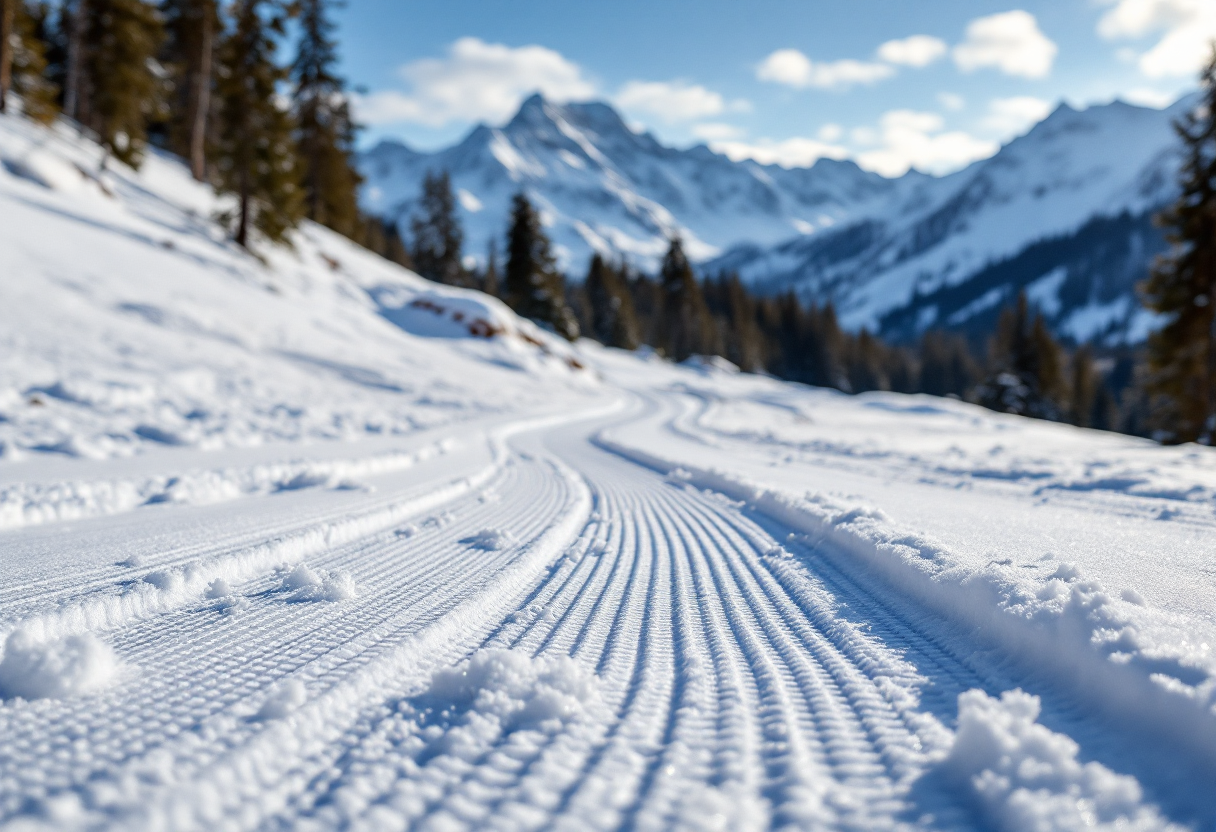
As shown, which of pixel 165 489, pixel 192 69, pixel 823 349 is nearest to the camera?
pixel 165 489

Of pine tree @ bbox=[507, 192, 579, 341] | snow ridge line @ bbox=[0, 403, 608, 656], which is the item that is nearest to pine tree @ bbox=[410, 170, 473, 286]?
pine tree @ bbox=[507, 192, 579, 341]

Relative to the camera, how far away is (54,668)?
1861 mm

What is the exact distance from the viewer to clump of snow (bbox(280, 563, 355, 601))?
2.83m

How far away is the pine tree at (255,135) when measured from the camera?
20.4m

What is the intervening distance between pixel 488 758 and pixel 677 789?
50cm

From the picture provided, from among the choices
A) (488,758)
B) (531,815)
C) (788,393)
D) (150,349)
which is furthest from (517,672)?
(788,393)

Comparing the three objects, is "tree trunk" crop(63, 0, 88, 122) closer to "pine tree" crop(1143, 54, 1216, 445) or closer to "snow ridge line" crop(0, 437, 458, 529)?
"snow ridge line" crop(0, 437, 458, 529)

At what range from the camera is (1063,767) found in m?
1.48

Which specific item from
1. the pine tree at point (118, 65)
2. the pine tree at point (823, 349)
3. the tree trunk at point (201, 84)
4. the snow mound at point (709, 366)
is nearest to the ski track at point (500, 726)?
the pine tree at point (118, 65)

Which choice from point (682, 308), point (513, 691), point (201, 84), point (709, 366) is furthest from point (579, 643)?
point (682, 308)

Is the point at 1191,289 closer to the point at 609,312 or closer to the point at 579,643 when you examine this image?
the point at 579,643

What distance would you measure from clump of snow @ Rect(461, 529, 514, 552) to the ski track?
28 centimetres

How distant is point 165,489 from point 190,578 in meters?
2.70

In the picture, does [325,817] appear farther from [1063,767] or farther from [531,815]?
[1063,767]
